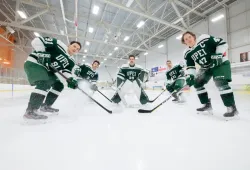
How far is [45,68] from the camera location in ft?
5.65

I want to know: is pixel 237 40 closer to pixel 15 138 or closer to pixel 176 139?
pixel 176 139

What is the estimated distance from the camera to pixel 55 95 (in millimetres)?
2084

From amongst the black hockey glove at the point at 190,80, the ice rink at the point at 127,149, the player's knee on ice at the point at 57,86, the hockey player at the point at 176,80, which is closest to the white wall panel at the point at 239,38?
the hockey player at the point at 176,80

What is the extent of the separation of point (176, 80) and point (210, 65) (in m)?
1.75

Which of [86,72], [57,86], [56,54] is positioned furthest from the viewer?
[86,72]

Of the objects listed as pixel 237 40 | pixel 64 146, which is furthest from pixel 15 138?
pixel 237 40

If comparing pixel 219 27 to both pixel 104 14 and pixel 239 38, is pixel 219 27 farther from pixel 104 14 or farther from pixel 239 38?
pixel 104 14

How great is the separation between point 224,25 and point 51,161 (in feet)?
35.0

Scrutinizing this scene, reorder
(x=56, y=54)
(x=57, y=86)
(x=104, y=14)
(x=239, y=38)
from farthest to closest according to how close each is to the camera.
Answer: (x=104, y=14) < (x=239, y=38) < (x=57, y=86) < (x=56, y=54)

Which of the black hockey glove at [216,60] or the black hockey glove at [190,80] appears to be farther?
the black hockey glove at [190,80]

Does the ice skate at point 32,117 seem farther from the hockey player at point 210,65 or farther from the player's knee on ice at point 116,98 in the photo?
the hockey player at point 210,65

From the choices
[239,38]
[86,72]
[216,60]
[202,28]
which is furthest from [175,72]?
[202,28]

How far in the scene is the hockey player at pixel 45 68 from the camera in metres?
1.51

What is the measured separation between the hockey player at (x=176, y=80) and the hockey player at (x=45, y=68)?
2.31 m
